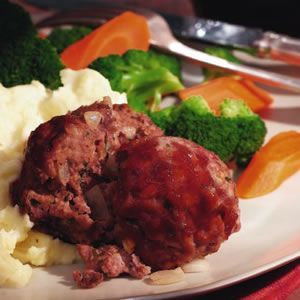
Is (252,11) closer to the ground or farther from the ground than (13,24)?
closer to the ground

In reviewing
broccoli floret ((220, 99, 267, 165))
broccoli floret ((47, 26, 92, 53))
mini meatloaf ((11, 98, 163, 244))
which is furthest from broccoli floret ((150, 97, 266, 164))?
broccoli floret ((47, 26, 92, 53))

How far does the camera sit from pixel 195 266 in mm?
2441

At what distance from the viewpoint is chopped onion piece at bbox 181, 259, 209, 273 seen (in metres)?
2.43

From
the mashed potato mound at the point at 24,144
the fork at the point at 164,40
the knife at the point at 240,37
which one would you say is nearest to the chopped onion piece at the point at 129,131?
the mashed potato mound at the point at 24,144

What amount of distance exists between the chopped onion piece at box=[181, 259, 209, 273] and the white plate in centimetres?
2

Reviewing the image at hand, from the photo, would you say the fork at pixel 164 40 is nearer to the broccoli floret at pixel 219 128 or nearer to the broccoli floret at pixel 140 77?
the broccoli floret at pixel 140 77

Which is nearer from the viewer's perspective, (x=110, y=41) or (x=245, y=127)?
(x=245, y=127)

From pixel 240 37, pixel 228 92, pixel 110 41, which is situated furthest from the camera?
pixel 240 37

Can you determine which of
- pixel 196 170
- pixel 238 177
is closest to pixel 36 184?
pixel 196 170

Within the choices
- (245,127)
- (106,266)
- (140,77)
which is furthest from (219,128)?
(106,266)

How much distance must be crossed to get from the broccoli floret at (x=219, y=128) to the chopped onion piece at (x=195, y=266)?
2.87ft

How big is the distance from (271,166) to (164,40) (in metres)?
1.40

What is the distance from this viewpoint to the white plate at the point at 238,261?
2.27 meters

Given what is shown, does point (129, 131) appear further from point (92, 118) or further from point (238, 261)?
point (238, 261)
